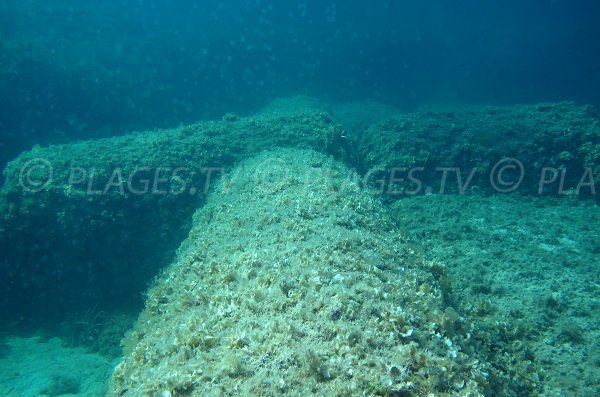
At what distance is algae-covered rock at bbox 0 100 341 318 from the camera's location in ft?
29.9

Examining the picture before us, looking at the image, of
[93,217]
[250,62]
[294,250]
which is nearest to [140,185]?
[93,217]

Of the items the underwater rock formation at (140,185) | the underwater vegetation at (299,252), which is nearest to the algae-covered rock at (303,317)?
the underwater vegetation at (299,252)

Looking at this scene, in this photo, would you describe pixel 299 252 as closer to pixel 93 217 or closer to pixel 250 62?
pixel 93 217

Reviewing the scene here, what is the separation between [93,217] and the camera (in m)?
9.22

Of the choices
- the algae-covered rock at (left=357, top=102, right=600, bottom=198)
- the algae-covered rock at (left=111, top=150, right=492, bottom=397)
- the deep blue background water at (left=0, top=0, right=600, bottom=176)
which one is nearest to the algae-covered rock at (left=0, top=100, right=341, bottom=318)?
the algae-covered rock at (left=111, top=150, right=492, bottom=397)

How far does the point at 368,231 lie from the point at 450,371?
3.11 meters

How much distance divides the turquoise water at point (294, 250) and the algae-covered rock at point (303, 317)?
2cm

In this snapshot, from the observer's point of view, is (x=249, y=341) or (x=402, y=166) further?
(x=402, y=166)

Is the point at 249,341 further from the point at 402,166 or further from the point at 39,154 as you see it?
the point at 39,154

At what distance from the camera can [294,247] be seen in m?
5.06

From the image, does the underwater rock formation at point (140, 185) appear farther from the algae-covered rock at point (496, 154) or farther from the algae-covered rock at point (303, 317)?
the algae-covered rock at point (303, 317)

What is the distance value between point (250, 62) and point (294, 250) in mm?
40869

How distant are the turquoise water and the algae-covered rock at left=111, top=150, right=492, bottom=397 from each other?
21 mm

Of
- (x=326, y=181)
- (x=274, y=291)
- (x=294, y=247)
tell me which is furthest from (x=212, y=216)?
(x=274, y=291)
